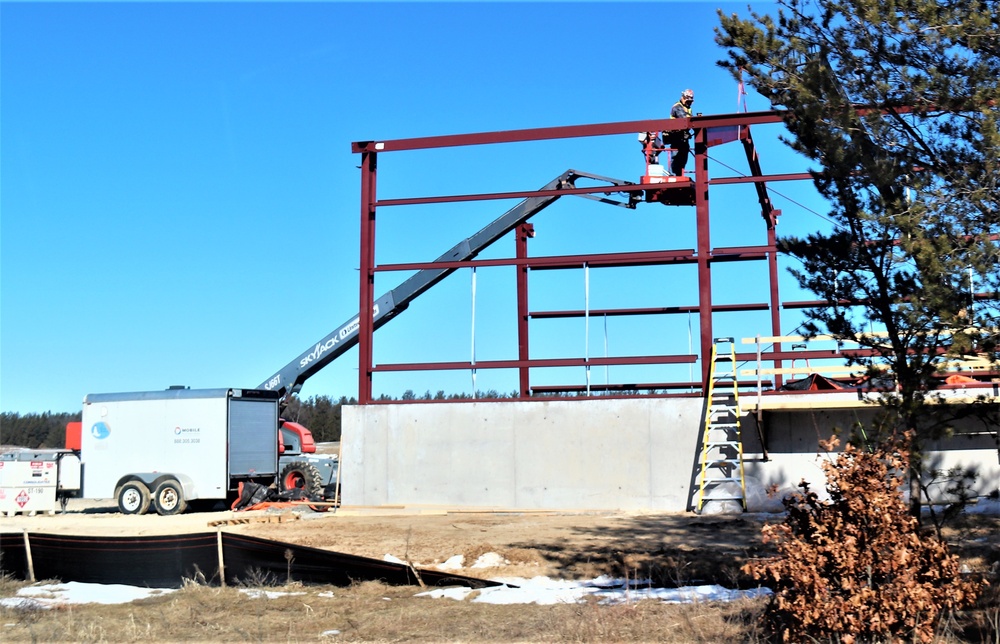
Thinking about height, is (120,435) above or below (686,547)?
above

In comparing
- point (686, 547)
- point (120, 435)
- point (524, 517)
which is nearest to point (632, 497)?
point (524, 517)

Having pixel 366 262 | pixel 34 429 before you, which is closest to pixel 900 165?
pixel 366 262

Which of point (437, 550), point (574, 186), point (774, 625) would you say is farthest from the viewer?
point (574, 186)

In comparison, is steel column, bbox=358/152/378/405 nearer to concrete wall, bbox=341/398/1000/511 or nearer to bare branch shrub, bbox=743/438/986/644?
concrete wall, bbox=341/398/1000/511

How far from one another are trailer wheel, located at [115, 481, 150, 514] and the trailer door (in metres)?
2.21

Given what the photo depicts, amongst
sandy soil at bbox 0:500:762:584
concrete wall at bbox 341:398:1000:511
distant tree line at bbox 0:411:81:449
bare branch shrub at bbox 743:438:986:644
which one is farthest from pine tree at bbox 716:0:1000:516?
distant tree line at bbox 0:411:81:449

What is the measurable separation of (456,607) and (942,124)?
22.0 ft

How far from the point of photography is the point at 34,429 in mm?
72062

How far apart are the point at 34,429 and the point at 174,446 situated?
56038mm

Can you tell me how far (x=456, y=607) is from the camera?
402 inches

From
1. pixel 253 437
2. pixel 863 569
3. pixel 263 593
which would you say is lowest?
pixel 263 593

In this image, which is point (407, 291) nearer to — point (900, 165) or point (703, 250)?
point (703, 250)

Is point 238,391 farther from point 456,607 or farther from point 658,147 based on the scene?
point 456,607

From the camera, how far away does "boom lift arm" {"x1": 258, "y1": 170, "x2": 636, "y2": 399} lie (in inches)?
904
